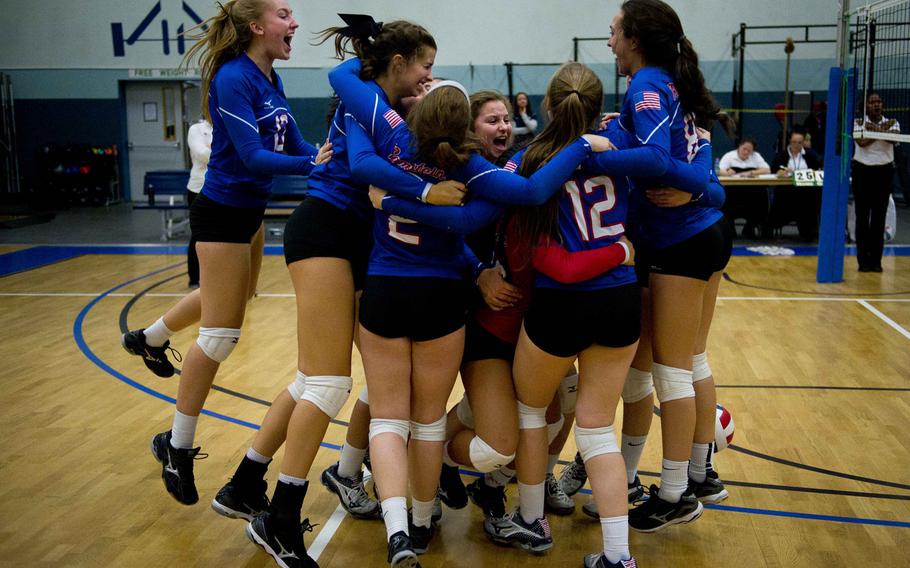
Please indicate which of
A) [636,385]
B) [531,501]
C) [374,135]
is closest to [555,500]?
[531,501]

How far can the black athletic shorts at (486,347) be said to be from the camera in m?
2.91

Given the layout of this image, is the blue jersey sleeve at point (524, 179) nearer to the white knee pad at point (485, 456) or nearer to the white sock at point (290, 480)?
the white knee pad at point (485, 456)

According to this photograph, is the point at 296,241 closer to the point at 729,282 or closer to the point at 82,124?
the point at 729,282

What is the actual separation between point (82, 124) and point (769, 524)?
53.5 ft

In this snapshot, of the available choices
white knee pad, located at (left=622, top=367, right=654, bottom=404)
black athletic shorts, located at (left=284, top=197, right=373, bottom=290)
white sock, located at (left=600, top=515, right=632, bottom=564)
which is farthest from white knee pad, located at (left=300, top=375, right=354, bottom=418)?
white knee pad, located at (left=622, top=367, right=654, bottom=404)

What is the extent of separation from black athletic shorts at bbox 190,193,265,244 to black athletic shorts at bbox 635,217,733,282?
1.53m

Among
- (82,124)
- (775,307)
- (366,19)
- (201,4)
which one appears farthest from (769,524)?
(82,124)

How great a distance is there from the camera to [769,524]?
126 inches

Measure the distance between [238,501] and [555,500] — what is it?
1170 mm

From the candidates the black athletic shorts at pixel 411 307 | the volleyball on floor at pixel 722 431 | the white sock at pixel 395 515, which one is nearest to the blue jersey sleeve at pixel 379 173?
the black athletic shorts at pixel 411 307

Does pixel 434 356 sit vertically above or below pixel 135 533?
Result: above

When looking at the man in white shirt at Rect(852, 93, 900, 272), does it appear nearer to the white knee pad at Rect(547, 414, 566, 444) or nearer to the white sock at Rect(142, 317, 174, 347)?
the white knee pad at Rect(547, 414, 566, 444)

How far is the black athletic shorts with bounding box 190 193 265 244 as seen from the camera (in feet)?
11.0

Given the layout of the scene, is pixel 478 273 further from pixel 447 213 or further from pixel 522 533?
pixel 522 533
